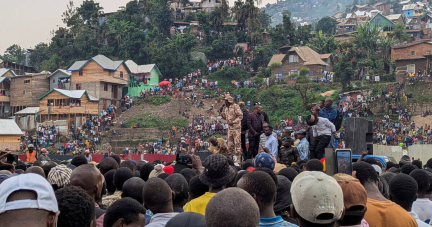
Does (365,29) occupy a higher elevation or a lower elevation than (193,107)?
higher

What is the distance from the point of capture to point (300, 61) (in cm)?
5959

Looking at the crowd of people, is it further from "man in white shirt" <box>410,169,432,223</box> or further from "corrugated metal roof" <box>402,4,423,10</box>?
"corrugated metal roof" <box>402,4,423,10</box>

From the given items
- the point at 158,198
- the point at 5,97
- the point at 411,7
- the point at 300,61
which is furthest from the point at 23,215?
the point at 411,7

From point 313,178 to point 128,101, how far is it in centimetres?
5477

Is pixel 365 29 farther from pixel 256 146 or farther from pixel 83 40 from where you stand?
pixel 256 146

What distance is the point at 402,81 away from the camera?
161 feet

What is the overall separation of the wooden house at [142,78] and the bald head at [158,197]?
56.1 m

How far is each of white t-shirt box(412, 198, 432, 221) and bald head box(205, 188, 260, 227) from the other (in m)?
3.36

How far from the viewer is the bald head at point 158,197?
4551 mm

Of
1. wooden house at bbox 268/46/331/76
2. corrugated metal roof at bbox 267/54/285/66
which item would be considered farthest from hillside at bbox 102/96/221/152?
wooden house at bbox 268/46/331/76

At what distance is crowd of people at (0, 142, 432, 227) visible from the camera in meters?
2.70

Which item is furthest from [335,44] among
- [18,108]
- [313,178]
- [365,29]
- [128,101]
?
[313,178]

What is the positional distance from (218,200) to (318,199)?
71 centimetres

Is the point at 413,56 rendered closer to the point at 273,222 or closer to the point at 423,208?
the point at 423,208
